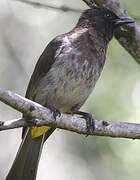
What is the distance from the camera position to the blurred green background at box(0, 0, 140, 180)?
7453mm

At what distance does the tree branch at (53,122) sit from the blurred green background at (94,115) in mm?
2213

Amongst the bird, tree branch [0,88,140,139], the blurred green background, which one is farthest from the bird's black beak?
the blurred green background

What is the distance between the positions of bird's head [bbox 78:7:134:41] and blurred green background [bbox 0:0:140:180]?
3.99 feet

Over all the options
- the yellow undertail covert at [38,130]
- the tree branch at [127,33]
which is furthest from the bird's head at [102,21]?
the yellow undertail covert at [38,130]

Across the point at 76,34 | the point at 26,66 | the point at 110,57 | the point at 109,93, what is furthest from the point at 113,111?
the point at 76,34

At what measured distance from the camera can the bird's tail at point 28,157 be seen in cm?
573

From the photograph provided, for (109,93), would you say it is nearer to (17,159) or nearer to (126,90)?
(126,90)

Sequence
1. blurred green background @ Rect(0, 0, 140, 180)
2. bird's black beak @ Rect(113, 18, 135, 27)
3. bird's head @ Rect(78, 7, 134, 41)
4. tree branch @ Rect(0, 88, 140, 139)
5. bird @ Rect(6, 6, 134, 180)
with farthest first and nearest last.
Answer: blurred green background @ Rect(0, 0, 140, 180) → bird's head @ Rect(78, 7, 134, 41) → bird's black beak @ Rect(113, 18, 135, 27) → bird @ Rect(6, 6, 134, 180) → tree branch @ Rect(0, 88, 140, 139)

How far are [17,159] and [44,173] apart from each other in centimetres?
184

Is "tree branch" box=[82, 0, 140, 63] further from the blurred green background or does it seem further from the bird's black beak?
the blurred green background

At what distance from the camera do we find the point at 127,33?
5.88m

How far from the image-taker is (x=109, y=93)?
310 inches

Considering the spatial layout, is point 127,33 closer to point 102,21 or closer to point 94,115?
point 102,21

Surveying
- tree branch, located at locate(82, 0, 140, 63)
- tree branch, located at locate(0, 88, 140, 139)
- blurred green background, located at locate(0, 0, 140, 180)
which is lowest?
blurred green background, located at locate(0, 0, 140, 180)
